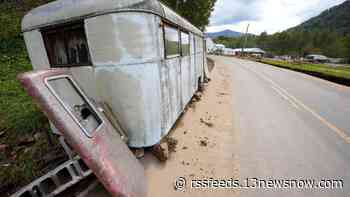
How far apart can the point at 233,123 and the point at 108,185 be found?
3511 millimetres

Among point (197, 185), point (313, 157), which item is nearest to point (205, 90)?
point (313, 157)

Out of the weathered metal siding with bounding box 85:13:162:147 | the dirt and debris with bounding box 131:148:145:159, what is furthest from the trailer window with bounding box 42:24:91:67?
the dirt and debris with bounding box 131:148:145:159

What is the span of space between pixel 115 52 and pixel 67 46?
101 cm

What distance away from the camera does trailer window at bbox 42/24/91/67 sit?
2.70 meters

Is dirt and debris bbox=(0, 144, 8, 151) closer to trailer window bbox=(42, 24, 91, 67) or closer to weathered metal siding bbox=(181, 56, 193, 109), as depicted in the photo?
trailer window bbox=(42, 24, 91, 67)

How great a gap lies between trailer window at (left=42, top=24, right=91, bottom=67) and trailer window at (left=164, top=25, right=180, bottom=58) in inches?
55.6

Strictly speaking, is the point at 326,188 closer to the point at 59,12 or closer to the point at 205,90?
the point at 59,12

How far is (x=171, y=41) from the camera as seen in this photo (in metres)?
3.54

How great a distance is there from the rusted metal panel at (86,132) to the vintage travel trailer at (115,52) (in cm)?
38

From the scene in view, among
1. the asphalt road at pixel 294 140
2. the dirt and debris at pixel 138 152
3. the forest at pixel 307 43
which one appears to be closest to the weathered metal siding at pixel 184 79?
the asphalt road at pixel 294 140

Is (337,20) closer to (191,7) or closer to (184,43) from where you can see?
(191,7)

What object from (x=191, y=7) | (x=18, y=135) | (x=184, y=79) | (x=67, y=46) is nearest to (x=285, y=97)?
(x=184, y=79)

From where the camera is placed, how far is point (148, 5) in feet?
8.19

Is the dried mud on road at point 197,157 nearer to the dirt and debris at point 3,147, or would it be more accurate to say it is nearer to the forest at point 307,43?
the dirt and debris at point 3,147
